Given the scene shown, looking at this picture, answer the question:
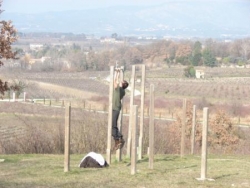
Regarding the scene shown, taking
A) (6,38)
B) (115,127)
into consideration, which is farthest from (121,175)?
(6,38)

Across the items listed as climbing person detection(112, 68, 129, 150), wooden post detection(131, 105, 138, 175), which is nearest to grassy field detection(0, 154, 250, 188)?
wooden post detection(131, 105, 138, 175)

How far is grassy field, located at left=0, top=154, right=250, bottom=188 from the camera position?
37.0 ft

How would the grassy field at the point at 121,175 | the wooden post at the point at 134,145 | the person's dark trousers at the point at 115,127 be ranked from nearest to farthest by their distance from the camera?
the grassy field at the point at 121,175 → the wooden post at the point at 134,145 → the person's dark trousers at the point at 115,127

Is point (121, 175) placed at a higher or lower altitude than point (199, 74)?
higher

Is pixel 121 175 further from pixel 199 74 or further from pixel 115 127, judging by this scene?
pixel 199 74

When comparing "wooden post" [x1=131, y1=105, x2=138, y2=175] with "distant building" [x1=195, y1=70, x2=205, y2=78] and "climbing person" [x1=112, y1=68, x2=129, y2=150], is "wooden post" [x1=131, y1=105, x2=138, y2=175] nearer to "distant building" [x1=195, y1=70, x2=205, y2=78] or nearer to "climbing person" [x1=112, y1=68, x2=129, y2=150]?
"climbing person" [x1=112, y1=68, x2=129, y2=150]

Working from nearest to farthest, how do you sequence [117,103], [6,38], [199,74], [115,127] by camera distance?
[117,103], [115,127], [6,38], [199,74]

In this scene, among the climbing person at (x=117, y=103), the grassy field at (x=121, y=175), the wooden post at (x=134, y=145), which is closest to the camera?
the grassy field at (x=121, y=175)

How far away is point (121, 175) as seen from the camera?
12.1 m

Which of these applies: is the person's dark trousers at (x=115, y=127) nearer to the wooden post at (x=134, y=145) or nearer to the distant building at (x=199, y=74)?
the wooden post at (x=134, y=145)

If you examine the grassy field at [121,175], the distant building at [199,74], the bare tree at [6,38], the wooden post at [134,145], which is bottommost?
the distant building at [199,74]

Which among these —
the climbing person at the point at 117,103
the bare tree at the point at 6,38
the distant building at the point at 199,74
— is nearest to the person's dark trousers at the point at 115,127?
the climbing person at the point at 117,103

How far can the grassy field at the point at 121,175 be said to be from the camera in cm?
1128

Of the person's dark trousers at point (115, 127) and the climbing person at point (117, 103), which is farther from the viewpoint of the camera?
the person's dark trousers at point (115, 127)
